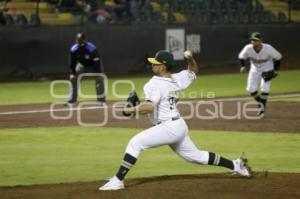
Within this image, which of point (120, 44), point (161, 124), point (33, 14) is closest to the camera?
point (161, 124)

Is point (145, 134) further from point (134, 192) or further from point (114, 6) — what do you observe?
point (114, 6)

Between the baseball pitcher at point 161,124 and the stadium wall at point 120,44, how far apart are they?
17.4 m

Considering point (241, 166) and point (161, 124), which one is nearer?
point (161, 124)

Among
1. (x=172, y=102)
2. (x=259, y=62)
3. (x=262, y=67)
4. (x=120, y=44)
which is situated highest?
(x=172, y=102)

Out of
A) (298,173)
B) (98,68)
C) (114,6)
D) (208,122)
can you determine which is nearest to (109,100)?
(98,68)

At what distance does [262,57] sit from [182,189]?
8.97m

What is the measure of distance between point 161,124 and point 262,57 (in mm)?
8749

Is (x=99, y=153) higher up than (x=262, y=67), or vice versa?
(x=262, y=67)

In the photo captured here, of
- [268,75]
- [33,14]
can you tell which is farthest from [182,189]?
[33,14]

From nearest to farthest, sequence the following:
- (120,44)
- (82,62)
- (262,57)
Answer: (262,57) → (82,62) → (120,44)

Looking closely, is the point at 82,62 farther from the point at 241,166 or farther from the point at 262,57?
the point at 241,166

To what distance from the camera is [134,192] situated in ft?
29.7

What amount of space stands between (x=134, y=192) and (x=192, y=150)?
1.02 meters

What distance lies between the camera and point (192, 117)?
706 inches
